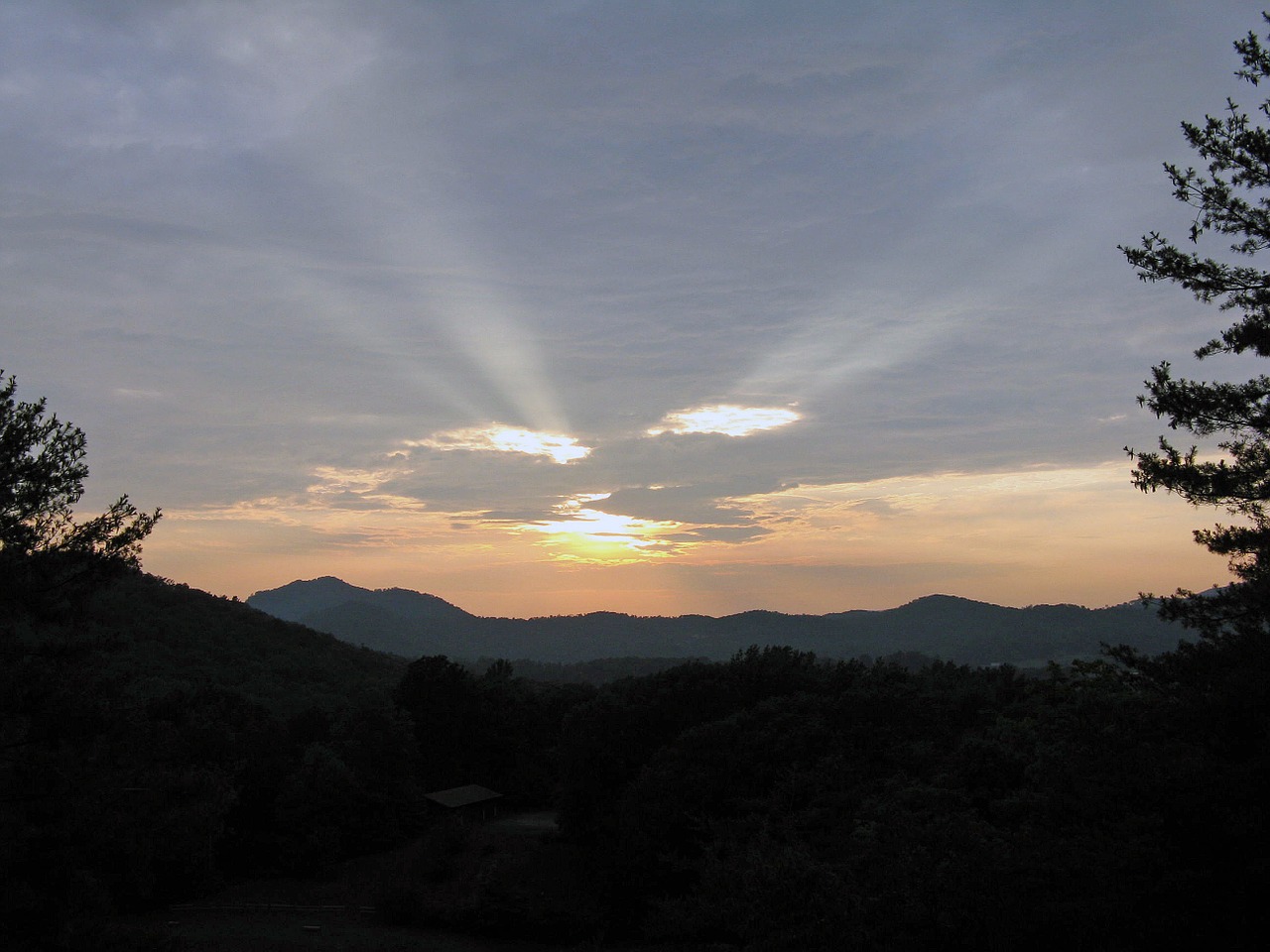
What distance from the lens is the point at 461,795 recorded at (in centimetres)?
4781

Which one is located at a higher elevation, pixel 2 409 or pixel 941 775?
pixel 2 409

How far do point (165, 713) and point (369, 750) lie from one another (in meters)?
25.6

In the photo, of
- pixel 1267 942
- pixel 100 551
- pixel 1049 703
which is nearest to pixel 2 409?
pixel 100 551

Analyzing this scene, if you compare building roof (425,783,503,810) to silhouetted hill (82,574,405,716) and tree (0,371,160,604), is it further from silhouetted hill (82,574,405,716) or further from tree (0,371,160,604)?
tree (0,371,160,604)

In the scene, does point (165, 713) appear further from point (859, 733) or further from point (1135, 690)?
point (1135, 690)

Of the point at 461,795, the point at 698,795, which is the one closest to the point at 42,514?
the point at 698,795

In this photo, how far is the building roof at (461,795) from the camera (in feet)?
153

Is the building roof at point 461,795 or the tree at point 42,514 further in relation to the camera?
the building roof at point 461,795

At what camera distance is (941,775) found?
20891 mm

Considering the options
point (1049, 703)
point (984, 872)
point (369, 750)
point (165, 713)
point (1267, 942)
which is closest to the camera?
point (1267, 942)

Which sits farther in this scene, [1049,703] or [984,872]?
[1049,703]

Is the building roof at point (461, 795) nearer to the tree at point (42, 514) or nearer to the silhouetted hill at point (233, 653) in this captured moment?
the silhouetted hill at point (233, 653)

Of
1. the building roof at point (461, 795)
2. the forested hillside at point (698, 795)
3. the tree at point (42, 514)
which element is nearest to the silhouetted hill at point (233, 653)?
the forested hillside at point (698, 795)

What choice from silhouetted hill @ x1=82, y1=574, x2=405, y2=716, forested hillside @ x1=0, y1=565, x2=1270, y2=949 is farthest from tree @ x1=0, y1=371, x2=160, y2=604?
silhouetted hill @ x1=82, y1=574, x2=405, y2=716
